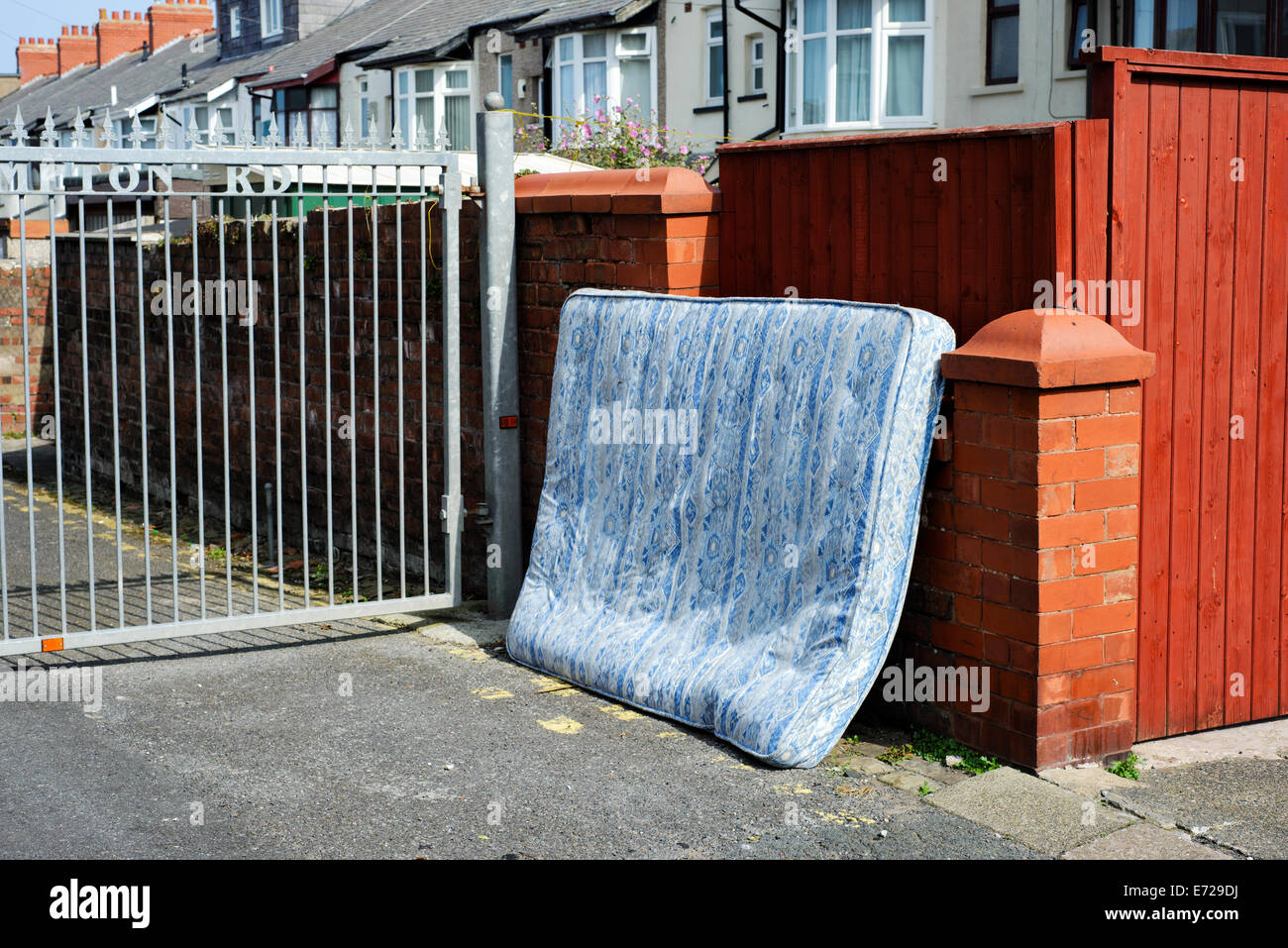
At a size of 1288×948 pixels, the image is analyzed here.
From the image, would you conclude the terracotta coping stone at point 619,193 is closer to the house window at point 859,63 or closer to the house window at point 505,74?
the house window at point 859,63

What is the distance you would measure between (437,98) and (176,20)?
83.1 ft

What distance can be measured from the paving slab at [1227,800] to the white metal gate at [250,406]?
11.4 feet

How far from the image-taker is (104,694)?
228 inches

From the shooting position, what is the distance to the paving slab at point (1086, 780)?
14.9 ft

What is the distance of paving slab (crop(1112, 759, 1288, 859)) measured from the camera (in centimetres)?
421

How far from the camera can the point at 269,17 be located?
130ft

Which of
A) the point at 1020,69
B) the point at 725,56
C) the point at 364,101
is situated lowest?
the point at 1020,69

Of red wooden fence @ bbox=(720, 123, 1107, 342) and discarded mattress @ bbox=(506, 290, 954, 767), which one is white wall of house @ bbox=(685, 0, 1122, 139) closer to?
red wooden fence @ bbox=(720, 123, 1107, 342)

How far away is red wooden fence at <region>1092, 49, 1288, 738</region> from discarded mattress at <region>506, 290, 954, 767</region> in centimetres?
82

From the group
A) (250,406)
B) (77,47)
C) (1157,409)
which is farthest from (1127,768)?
(77,47)

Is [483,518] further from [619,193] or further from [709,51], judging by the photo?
[709,51]
